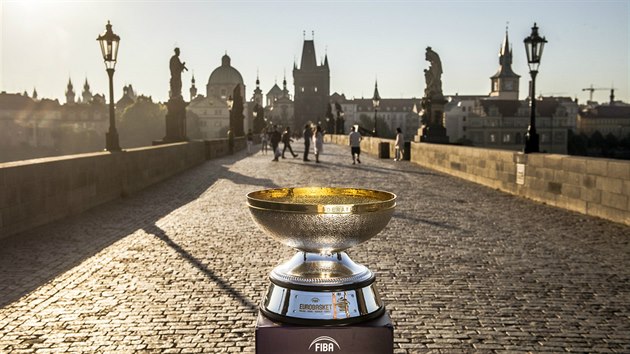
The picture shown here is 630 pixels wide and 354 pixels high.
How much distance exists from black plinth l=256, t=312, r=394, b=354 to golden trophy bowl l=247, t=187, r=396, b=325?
29 millimetres

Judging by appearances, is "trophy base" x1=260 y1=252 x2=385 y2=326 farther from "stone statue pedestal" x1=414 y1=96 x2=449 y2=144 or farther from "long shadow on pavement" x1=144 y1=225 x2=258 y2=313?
"stone statue pedestal" x1=414 y1=96 x2=449 y2=144

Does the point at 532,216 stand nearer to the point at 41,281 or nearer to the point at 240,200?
the point at 240,200

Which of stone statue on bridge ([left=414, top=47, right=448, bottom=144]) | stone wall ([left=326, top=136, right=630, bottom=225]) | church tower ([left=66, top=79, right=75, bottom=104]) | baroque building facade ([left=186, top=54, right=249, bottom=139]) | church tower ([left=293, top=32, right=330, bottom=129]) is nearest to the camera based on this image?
stone wall ([left=326, top=136, right=630, bottom=225])

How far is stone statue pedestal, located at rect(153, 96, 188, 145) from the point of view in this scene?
A: 27250mm

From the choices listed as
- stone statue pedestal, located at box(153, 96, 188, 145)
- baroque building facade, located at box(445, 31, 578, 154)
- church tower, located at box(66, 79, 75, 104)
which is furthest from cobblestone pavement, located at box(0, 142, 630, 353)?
church tower, located at box(66, 79, 75, 104)

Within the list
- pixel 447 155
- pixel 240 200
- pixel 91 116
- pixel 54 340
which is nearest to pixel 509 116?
pixel 91 116

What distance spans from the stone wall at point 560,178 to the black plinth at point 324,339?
8774mm

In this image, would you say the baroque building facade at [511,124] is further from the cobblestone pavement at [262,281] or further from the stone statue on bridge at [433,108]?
the cobblestone pavement at [262,281]

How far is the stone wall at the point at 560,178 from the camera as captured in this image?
10039 mm

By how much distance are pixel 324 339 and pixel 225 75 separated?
156004 millimetres

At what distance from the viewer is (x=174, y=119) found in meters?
27.2

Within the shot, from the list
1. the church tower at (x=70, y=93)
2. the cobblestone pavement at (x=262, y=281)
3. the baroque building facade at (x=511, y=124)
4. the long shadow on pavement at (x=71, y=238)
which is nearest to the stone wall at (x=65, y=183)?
the long shadow on pavement at (x=71, y=238)

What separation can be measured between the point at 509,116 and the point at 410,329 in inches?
4999

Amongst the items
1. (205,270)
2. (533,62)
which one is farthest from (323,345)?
(533,62)
